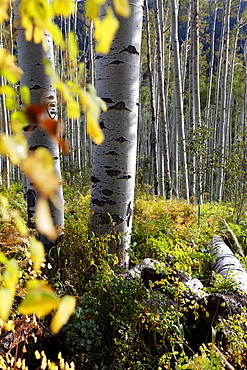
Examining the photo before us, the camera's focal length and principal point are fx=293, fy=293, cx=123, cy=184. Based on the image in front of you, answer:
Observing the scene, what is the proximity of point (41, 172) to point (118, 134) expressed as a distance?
2056mm

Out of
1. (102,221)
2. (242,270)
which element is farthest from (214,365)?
(242,270)

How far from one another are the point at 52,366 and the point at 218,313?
122 centimetres

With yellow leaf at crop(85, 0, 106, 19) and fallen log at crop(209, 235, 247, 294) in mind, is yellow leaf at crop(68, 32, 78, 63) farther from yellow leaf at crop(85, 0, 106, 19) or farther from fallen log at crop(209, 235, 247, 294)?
fallen log at crop(209, 235, 247, 294)

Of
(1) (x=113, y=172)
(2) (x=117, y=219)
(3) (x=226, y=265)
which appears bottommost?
(3) (x=226, y=265)

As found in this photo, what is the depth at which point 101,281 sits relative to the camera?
6.39 feet

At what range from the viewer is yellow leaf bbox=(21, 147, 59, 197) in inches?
12.2

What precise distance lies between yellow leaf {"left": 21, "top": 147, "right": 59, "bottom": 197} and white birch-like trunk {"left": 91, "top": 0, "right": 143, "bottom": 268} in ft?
6.59

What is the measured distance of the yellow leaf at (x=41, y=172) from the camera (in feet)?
1.02

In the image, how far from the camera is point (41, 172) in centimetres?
32

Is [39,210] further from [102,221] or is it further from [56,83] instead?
[102,221]

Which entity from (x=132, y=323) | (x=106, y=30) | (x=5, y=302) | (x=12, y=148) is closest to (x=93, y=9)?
(x=106, y=30)

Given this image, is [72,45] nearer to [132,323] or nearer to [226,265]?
[132,323]

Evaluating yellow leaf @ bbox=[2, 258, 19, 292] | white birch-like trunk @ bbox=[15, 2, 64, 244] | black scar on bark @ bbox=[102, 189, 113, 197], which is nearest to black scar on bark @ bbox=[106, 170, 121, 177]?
black scar on bark @ bbox=[102, 189, 113, 197]

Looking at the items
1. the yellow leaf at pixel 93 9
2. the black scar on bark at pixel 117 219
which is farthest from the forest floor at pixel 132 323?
the yellow leaf at pixel 93 9
